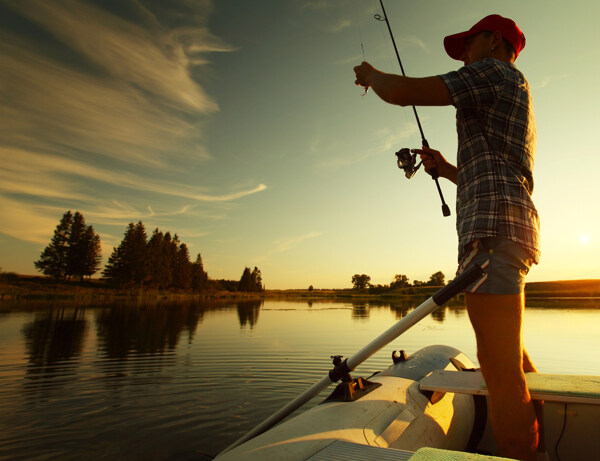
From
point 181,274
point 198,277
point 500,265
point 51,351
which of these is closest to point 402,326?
point 500,265

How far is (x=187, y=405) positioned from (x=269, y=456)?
517cm

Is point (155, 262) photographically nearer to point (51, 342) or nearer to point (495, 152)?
point (51, 342)

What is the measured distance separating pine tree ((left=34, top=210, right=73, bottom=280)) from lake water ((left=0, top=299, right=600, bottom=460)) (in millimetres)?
64755

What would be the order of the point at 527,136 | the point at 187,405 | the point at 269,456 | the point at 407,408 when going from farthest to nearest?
the point at 187,405
the point at 407,408
the point at 527,136
the point at 269,456

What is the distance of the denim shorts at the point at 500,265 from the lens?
172 cm

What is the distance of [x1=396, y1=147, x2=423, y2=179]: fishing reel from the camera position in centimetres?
335

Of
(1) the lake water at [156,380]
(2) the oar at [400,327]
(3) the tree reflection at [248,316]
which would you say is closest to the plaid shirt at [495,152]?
(2) the oar at [400,327]

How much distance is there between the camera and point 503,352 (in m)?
1.72

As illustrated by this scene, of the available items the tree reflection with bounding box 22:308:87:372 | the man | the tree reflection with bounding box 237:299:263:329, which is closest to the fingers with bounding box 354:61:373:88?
the man

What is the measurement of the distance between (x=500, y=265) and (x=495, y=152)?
0.67m

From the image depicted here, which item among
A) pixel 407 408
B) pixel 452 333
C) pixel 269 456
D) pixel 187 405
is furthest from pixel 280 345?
pixel 269 456

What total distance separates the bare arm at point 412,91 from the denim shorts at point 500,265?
83 cm

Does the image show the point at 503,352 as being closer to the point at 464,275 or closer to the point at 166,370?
the point at 464,275

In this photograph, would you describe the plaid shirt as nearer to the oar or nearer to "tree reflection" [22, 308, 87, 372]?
the oar
